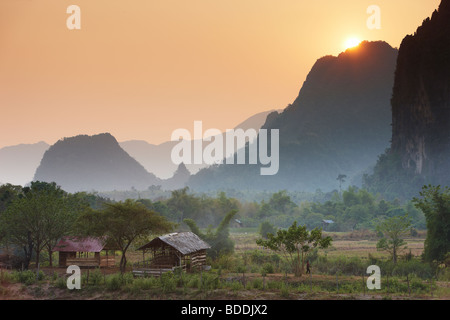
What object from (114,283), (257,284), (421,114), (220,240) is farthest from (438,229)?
(421,114)

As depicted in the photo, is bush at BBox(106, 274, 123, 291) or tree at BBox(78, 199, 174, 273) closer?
bush at BBox(106, 274, 123, 291)

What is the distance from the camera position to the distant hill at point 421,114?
124 metres

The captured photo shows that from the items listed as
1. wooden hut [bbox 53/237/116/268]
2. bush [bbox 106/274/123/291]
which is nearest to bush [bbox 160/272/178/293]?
bush [bbox 106/274/123/291]

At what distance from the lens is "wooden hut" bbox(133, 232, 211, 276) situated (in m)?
33.7

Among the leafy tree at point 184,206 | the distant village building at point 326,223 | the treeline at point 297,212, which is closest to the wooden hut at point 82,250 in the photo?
the treeline at point 297,212

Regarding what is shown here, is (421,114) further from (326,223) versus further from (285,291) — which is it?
(285,291)

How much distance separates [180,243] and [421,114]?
374 ft

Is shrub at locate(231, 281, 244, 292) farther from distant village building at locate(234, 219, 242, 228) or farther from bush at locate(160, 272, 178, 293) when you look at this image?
distant village building at locate(234, 219, 242, 228)

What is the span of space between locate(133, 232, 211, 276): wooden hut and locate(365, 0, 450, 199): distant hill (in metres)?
100
